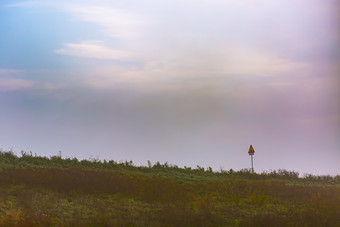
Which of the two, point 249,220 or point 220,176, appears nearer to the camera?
point 249,220

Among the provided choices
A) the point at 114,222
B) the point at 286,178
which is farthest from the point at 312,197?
the point at 114,222

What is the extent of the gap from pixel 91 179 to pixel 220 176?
393 inches

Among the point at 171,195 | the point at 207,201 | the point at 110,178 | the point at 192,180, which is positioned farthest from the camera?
the point at 192,180

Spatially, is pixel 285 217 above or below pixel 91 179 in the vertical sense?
below

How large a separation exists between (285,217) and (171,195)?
479 cm

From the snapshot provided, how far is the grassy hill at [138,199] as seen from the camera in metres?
15.9

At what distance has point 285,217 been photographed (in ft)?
57.3

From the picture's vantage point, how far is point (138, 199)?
1953 cm

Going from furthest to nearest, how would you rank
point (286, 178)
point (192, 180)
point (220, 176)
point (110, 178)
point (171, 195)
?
point (286, 178), point (220, 176), point (192, 180), point (110, 178), point (171, 195)

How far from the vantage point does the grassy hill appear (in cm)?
1591

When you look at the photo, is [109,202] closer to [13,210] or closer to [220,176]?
[13,210]

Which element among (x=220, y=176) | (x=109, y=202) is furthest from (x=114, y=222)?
(x=220, y=176)

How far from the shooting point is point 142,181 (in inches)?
875

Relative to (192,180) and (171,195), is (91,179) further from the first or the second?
(192,180)
